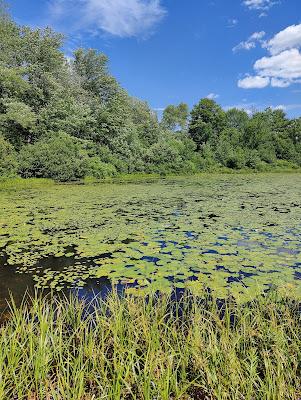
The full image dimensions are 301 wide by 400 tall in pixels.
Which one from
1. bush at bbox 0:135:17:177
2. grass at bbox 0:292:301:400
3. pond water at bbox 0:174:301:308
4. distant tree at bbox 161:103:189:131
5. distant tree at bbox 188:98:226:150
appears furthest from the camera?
distant tree at bbox 161:103:189:131

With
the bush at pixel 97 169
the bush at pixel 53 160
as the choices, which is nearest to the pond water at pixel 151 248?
the bush at pixel 53 160

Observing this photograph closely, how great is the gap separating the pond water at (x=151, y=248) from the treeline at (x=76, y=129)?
11906 millimetres

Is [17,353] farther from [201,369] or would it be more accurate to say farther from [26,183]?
[26,183]

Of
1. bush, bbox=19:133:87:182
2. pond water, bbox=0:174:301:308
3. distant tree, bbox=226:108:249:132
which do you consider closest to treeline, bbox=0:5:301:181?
bush, bbox=19:133:87:182

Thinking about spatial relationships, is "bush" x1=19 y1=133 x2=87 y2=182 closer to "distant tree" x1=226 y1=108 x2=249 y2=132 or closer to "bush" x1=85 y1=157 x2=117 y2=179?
"bush" x1=85 y1=157 x2=117 y2=179

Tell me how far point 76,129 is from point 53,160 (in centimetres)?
637

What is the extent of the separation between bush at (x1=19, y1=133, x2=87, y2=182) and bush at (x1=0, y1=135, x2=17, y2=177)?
0.63 meters

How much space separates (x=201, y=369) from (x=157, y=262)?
3.60 m

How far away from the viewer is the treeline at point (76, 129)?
2359cm

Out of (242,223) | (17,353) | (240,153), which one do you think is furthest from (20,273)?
(240,153)

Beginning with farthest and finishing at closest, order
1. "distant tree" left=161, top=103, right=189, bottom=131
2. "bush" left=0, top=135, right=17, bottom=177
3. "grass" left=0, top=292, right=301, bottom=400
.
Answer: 1. "distant tree" left=161, top=103, right=189, bottom=131
2. "bush" left=0, top=135, right=17, bottom=177
3. "grass" left=0, top=292, right=301, bottom=400

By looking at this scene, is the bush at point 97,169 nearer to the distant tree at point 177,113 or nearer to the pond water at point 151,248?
the pond water at point 151,248

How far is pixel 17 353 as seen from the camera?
280 cm

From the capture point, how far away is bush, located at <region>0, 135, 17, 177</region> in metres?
21.3
